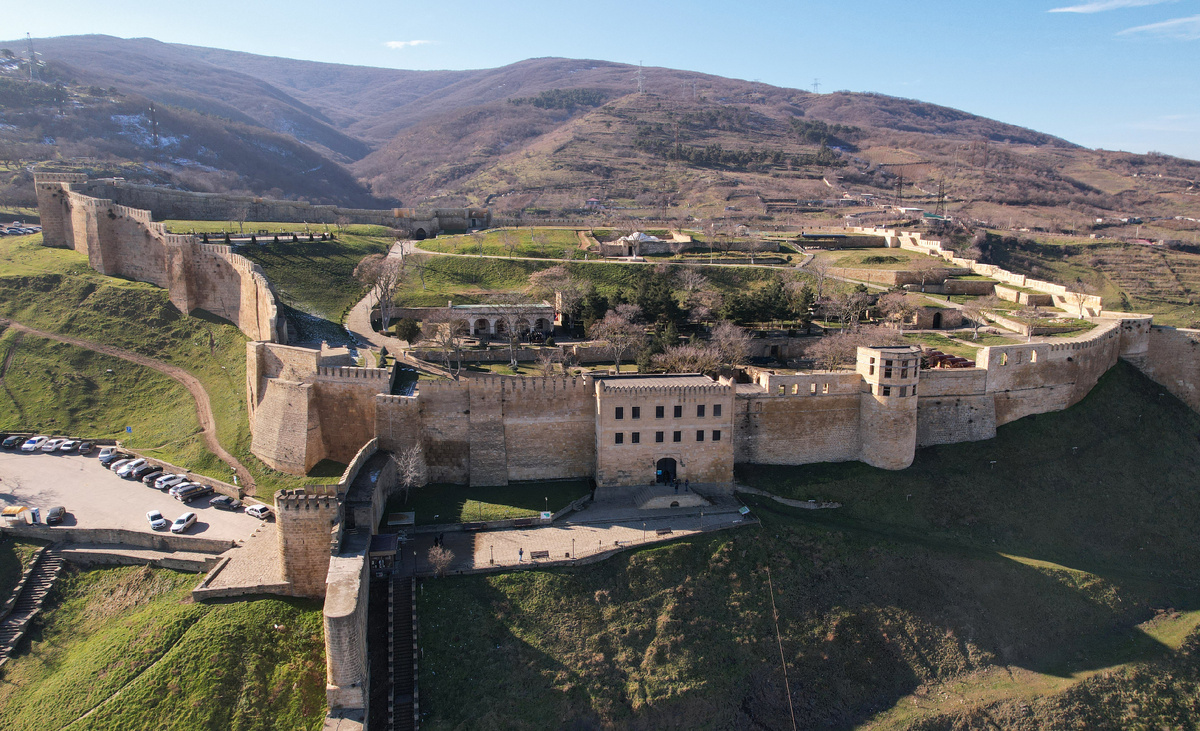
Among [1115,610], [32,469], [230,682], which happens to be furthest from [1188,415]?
[32,469]

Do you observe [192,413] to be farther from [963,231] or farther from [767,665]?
[963,231]

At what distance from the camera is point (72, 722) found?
2077cm

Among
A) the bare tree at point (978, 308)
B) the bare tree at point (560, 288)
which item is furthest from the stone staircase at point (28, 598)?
the bare tree at point (978, 308)

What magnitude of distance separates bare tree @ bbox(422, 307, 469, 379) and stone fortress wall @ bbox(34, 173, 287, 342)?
7.47 meters

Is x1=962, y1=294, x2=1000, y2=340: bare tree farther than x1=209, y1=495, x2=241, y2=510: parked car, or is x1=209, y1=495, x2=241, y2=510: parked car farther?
x1=962, y1=294, x2=1000, y2=340: bare tree

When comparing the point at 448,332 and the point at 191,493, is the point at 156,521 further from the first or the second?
the point at 448,332

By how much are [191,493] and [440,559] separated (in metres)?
12.0

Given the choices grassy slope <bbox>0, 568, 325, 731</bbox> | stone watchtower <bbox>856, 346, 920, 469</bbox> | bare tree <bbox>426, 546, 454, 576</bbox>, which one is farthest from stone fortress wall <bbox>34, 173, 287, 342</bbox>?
stone watchtower <bbox>856, 346, 920, 469</bbox>

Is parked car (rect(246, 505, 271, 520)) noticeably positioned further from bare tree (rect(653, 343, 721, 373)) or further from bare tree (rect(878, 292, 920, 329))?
bare tree (rect(878, 292, 920, 329))

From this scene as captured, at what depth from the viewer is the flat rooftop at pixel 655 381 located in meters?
30.8

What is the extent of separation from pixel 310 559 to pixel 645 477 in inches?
542

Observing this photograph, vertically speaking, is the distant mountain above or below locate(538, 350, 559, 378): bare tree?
above

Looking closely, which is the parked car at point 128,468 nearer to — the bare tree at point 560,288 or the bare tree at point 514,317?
the bare tree at point 514,317

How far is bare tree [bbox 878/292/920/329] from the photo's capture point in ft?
144
